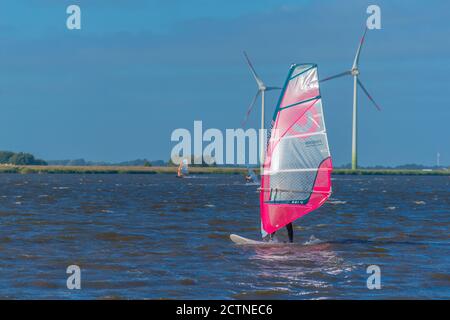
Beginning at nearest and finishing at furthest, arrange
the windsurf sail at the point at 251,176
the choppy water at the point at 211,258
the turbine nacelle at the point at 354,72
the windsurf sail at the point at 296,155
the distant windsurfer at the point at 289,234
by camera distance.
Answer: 1. the choppy water at the point at 211,258
2. the windsurf sail at the point at 296,155
3. the distant windsurfer at the point at 289,234
4. the turbine nacelle at the point at 354,72
5. the windsurf sail at the point at 251,176

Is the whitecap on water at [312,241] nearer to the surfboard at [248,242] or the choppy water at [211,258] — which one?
the choppy water at [211,258]

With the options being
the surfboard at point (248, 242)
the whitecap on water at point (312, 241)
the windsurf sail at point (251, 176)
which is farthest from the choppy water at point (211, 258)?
the windsurf sail at point (251, 176)

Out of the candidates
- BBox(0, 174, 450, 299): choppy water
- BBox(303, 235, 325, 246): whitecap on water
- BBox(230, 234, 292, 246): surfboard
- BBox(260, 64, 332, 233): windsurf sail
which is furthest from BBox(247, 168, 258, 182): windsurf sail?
BBox(260, 64, 332, 233): windsurf sail

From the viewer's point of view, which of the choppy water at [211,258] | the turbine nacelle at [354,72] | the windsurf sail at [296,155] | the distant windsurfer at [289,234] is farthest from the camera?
the turbine nacelle at [354,72]

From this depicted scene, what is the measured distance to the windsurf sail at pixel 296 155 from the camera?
27156 mm

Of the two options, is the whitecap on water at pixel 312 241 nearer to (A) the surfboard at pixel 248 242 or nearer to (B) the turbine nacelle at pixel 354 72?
(A) the surfboard at pixel 248 242

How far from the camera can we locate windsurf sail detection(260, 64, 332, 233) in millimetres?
27156

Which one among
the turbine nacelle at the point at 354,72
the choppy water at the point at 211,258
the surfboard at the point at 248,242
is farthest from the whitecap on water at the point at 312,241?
the turbine nacelle at the point at 354,72

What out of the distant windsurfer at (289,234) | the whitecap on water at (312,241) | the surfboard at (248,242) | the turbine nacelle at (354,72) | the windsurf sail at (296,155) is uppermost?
the turbine nacelle at (354,72)

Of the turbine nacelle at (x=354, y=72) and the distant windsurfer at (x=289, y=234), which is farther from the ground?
the turbine nacelle at (x=354, y=72)

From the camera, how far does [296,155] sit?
27688 mm

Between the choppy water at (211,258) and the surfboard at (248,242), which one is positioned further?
the surfboard at (248,242)

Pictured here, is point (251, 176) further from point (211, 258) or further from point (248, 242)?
point (211, 258)
